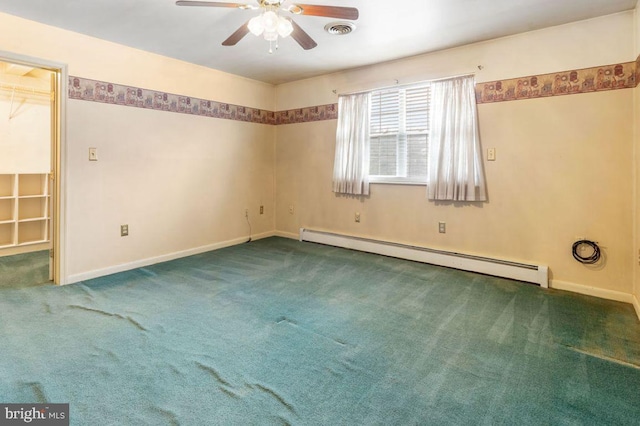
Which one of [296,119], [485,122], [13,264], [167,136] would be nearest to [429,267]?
[485,122]

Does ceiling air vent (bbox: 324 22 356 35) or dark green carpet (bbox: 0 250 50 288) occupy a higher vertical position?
ceiling air vent (bbox: 324 22 356 35)

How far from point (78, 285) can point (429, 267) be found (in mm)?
3635

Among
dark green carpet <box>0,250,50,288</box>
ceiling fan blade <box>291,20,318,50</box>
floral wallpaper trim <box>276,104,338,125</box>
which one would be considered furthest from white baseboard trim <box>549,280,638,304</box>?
dark green carpet <box>0,250,50,288</box>

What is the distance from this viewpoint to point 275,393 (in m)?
1.72

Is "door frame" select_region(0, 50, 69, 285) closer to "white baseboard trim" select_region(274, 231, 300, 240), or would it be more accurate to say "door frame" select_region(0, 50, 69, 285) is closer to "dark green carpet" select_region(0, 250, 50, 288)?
"dark green carpet" select_region(0, 250, 50, 288)

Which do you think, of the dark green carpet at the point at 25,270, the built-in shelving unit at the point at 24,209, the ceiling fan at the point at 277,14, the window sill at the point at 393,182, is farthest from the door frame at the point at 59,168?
the window sill at the point at 393,182

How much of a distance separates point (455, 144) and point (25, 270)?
16.0 feet

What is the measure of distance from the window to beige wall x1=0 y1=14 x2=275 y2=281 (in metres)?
1.88

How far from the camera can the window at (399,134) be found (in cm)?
405

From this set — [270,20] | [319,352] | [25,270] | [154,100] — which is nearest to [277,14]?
[270,20]

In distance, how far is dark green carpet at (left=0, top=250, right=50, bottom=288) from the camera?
333cm

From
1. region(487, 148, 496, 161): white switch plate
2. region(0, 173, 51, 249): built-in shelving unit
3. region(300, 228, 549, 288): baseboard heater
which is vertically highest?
region(487, 148, 496, 161): white switch plate

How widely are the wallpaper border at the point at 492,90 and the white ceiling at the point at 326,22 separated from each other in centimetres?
45
